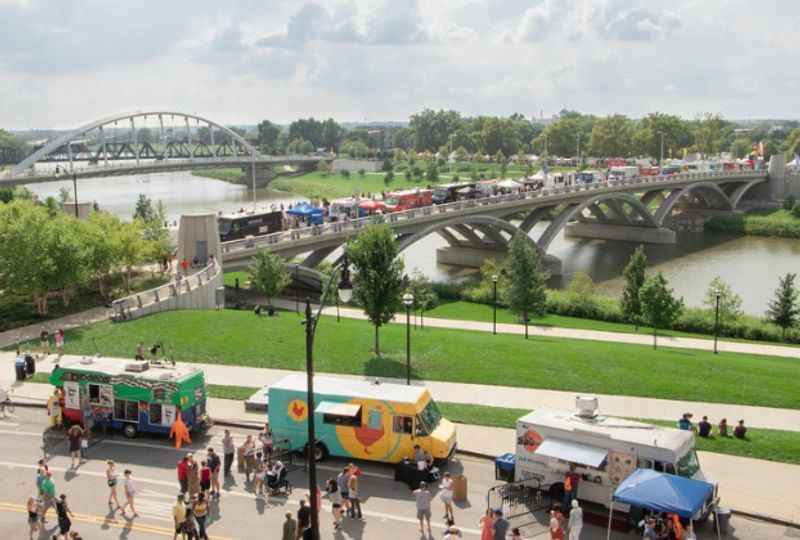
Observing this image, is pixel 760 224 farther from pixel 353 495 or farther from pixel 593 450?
pixel 353 495

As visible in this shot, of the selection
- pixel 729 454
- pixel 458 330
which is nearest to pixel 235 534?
pixel 729 454

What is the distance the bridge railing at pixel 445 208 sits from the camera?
153 ft

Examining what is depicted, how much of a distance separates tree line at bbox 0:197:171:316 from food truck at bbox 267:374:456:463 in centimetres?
1763

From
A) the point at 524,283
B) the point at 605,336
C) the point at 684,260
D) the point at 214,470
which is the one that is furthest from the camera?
the point at 684,260

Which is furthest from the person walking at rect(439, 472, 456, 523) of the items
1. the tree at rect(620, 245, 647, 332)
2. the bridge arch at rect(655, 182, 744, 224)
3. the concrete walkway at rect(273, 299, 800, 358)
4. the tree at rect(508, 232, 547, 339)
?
the bridge arch at rect(655, 182, 744, 224)

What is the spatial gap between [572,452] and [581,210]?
227 feet

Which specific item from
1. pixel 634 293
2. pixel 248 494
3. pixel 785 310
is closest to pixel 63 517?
pixel 248 494

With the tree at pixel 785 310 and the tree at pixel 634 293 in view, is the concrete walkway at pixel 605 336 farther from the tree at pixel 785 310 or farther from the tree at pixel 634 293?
the tree at pixel 785 310

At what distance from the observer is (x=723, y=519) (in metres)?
16.3

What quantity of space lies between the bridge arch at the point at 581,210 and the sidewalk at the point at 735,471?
47.6 meters

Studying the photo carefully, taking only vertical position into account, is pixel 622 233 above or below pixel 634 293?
below

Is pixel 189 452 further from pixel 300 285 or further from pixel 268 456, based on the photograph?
pixel 300 285

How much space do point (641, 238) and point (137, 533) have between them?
78491 millimetres

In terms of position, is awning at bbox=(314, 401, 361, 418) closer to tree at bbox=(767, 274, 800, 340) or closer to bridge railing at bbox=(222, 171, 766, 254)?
bridge railing at bbox=(222, 171, 766, 254)
